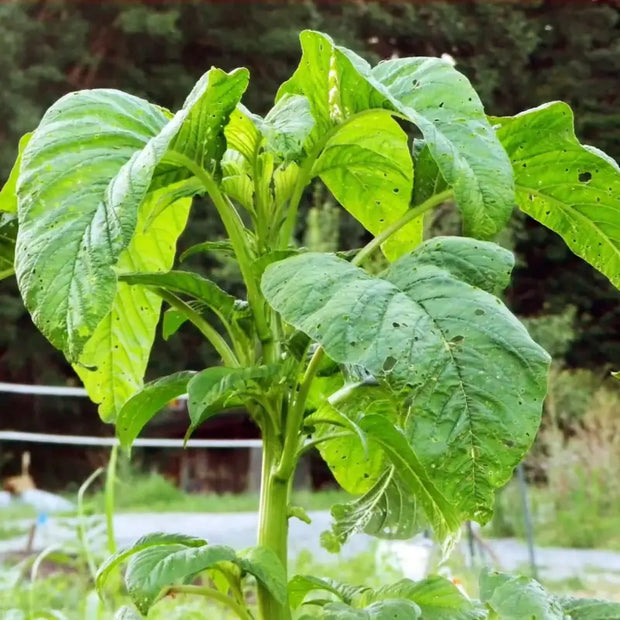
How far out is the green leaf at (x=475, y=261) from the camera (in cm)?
34

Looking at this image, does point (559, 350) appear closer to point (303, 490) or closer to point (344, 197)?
point (303, 490)

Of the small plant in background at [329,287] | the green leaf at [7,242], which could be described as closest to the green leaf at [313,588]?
the small plant in background at [329,287]

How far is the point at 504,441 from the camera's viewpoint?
11.3 inches

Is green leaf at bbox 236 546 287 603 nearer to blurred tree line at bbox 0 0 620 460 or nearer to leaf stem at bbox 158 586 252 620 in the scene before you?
leaf stem at bbox 158 586 252 620

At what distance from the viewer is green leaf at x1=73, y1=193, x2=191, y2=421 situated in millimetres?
479

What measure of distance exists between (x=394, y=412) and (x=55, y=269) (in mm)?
221

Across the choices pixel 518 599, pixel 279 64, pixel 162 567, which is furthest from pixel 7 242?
pixel 279 64

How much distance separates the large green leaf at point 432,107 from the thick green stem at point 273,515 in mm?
140

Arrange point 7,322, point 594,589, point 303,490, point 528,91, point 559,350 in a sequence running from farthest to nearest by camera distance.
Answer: point 528,91 → point 7,322 → point 559,350 → point 303,490 → point 594,589

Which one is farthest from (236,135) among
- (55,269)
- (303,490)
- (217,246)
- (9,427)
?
(9,427)

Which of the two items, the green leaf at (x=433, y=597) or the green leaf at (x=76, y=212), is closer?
the green leaf at (x=76, y=212)

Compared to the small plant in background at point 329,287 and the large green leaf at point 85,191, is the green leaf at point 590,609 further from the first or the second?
the large green leaf at point 85,191

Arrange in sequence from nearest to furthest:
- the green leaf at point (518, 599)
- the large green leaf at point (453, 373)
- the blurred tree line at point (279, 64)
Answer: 1. the large green leaf at point (453, 373)
2. the green leaf at point (518, 599)
3. the blurred tree line at point (279, 64)

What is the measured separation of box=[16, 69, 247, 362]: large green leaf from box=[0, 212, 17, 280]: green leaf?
9 cm
